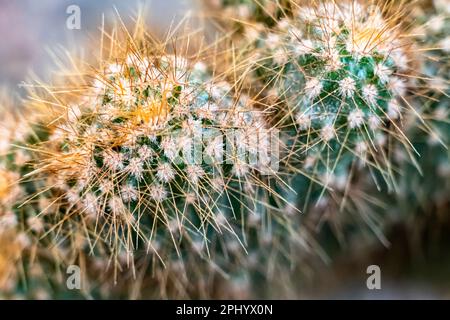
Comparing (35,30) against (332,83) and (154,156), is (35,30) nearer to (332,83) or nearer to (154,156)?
(154,156)

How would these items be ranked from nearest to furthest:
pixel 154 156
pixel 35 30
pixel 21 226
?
pixel 154 156
pixel 21 226
pixel 35 30

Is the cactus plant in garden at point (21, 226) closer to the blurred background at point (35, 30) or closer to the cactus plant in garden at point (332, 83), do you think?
the cactus plant in garden at point (332, 83)

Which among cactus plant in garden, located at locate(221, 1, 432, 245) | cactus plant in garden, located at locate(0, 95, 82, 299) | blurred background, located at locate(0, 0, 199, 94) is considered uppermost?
blurred background, located at locate(0, 0, 199, 94)

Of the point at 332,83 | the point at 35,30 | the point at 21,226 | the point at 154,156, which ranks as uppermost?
the point at 35,30

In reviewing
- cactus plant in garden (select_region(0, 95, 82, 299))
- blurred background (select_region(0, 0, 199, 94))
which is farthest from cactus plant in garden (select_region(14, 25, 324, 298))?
blurred background (select_region(0, 0, 199, 94))

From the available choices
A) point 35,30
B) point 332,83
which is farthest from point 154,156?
point 35,30

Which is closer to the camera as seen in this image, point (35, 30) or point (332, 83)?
point (332, 83)

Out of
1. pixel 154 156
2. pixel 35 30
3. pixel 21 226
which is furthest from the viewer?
pixel 35 30

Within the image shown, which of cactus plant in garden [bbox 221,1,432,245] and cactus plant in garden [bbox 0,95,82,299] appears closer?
cactus plant in garden [bbox 221,1,432,245]

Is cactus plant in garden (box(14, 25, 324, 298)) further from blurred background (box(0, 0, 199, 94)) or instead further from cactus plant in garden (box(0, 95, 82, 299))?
blurred background (box(0, 0, 199, 94))

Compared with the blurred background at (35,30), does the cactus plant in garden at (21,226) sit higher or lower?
lower

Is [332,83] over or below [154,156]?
over

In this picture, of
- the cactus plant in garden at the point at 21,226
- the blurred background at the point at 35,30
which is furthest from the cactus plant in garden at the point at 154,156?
the blurred background at the point at 35,30
